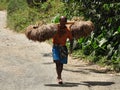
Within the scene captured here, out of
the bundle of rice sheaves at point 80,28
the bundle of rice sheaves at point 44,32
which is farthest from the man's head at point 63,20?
the bundle of rice sheaves at point 80,28

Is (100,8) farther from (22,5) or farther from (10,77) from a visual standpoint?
(22,5)

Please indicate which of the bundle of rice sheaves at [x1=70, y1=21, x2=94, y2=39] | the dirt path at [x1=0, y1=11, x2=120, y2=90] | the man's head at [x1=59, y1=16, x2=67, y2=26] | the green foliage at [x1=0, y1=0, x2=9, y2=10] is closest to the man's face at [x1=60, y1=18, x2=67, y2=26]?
the man's head at [x1=59, y1=16, x2=67, y2=26]

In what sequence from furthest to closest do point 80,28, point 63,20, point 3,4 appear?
1. point 3,4
2. point 80,28
3. point 63,20

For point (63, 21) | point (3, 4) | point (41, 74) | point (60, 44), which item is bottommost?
point (3, 4)

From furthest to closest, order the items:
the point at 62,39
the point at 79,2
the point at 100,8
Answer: the point at 79,2 → the point at 100,8 → the point at 62,39

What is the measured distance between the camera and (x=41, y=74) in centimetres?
983

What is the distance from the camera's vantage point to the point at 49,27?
8.74 meters

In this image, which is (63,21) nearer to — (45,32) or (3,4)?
(45,32)

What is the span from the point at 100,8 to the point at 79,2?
1.15 meters

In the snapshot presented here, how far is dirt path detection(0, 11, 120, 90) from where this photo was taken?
338 inches

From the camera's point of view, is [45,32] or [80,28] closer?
[45,32]

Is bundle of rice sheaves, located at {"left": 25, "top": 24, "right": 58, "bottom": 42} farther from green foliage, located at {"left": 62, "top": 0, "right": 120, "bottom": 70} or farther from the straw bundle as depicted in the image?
green foliage, located at {"left": 62, "top": 0, "right": 120, "bottom": 70}

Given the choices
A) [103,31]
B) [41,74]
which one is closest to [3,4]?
[103,31]

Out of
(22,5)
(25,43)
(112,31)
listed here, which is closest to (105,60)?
(112,31)
